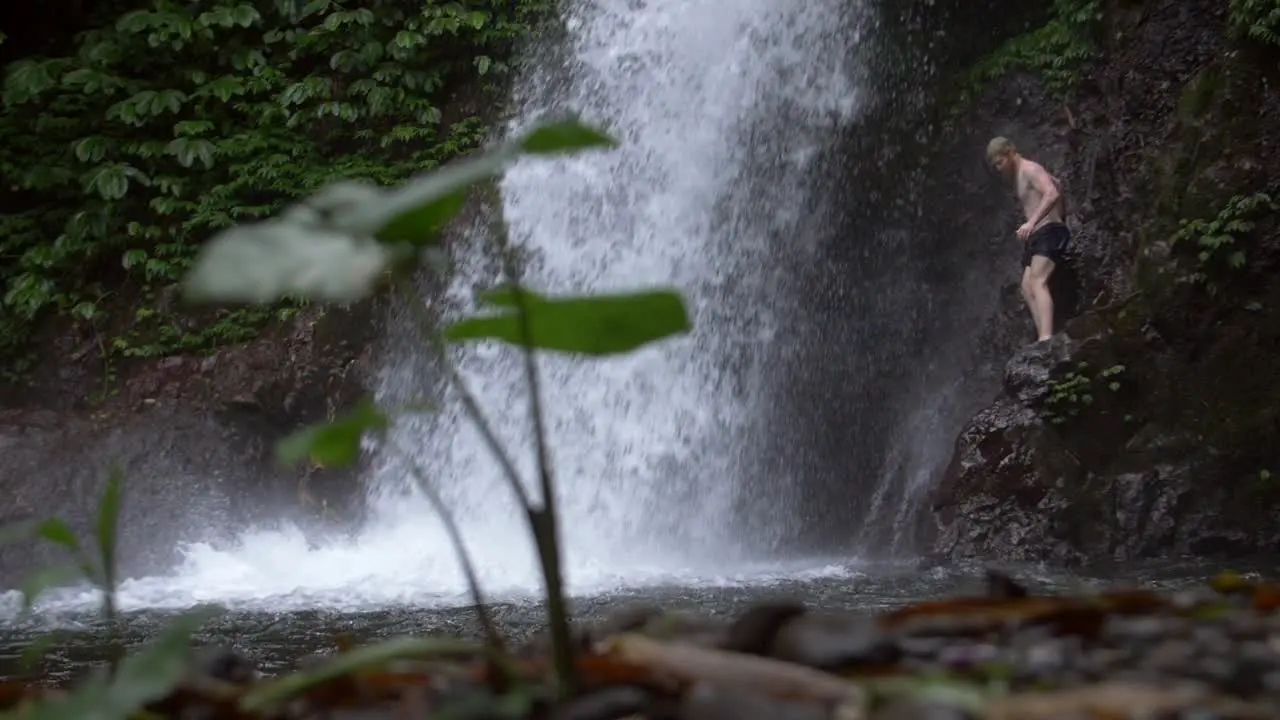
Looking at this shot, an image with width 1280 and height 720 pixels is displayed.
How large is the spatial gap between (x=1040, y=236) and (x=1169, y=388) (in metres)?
1.47

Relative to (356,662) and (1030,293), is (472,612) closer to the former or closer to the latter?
(356,662)

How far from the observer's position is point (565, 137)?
113 centimetres

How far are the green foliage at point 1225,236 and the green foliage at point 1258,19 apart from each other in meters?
0.93

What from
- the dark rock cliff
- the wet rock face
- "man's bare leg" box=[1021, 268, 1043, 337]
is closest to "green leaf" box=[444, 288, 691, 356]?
the dark rock cliff

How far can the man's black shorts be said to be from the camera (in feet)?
25.9

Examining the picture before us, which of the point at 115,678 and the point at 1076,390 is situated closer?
Result: the point at 115,678

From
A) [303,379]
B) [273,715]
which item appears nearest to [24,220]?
[303,379]

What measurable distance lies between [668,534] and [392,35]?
19.1 feet

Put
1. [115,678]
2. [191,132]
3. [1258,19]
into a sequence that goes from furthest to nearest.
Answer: [191,132] → [1258,19] → [115,678]

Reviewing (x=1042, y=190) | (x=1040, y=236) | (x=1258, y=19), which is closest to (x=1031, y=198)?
(x=1042, y=190)

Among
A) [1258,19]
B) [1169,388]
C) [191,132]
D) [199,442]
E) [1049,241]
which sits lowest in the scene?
[1169,388]

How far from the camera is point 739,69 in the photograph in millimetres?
10141

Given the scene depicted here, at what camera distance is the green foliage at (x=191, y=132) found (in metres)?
10.9

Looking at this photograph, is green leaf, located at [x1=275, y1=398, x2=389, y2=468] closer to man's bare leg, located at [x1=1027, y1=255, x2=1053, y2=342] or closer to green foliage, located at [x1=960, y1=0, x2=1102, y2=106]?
man's bare leg, located at [x1=1027, y1=255, x2=1053, y2=342]
